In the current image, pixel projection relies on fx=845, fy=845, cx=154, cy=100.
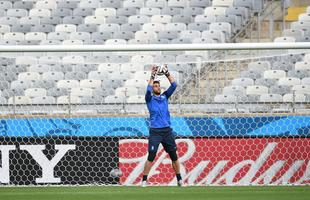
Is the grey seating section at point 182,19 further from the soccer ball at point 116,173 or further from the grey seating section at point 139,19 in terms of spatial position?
the soccer ball at point 116,173

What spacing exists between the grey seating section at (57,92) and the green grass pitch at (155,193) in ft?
7.23

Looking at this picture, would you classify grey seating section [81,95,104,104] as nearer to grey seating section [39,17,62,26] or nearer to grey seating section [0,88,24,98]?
grey seating section [0,88,24,98]

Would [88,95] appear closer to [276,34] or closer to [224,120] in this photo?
[224,120]

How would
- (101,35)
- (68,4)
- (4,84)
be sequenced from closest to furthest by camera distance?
(4,84)
(101,35)
(68,4)

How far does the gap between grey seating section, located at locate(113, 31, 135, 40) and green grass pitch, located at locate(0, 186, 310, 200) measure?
6801mm

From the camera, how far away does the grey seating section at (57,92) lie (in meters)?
14.6

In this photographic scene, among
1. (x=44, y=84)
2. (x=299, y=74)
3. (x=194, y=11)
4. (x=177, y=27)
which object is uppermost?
(x=194, y=11)

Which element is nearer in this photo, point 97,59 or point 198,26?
point 97,59

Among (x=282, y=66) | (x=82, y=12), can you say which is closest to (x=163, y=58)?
(x=82, y=12)

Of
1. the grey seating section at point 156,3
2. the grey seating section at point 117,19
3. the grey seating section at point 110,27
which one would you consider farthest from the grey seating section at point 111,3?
the grey seating section at point 110,27

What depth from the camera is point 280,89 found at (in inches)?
565

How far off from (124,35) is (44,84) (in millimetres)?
3990

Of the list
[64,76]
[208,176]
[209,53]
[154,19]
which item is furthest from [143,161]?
[154,19]

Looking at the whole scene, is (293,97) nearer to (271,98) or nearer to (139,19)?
(271,98)
